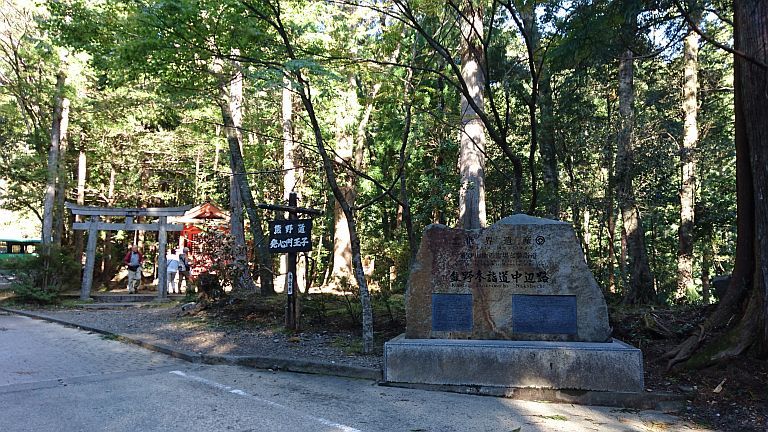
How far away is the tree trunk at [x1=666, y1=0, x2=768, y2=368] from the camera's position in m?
6.09

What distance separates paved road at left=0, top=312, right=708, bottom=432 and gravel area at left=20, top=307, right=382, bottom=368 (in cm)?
76

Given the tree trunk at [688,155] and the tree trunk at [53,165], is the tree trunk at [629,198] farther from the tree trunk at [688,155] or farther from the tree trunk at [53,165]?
the tree trunk at [53,165]

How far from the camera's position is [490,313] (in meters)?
6.69

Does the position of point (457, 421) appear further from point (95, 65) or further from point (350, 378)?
point (95, 65)

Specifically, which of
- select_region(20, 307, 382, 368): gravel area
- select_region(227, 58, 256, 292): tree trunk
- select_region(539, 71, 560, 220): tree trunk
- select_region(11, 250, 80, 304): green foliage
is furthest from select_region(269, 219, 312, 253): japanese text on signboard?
select_region(11, 250, 80, 304): green foliage

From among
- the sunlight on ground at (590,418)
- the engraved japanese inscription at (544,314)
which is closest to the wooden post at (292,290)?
the engraved japanese inscription at (544,314)

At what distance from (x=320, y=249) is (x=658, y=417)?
21.9 m

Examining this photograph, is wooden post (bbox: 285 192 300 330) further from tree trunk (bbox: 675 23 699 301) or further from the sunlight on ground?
tree trunk (bbox: 675 23 699 301)

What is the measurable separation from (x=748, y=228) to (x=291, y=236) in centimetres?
704

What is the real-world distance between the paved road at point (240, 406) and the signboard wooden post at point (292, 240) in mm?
2427

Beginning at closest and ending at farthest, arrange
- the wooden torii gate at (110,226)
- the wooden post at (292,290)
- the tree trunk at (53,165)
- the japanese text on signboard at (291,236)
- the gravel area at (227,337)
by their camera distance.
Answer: the gravel area at (227,337) → the japanese text on signboard at (291,236) → the wooden post at (292,290) → the wooden torii gate at (110,226) → the tree trunk at (53,165)

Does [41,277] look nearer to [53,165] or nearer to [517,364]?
[53,165]

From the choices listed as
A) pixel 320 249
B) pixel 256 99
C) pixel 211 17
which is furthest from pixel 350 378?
pixel 320 249

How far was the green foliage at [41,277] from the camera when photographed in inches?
612
